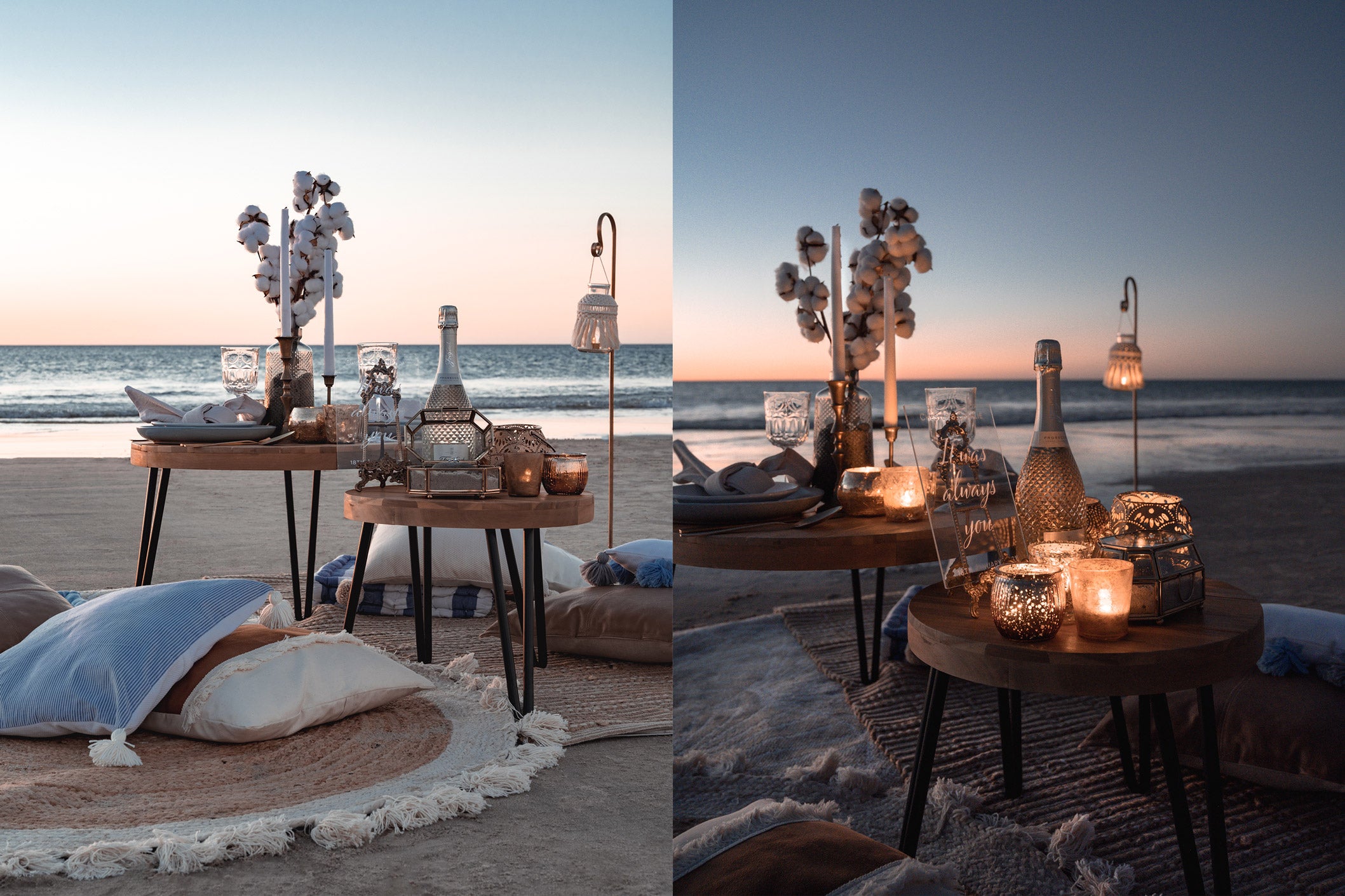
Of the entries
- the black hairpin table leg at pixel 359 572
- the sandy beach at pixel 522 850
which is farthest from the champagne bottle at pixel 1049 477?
the black hairpin table leg at pixel 359 572

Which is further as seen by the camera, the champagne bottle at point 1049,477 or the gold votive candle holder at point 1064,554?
the champagne bottle at point 1049,477

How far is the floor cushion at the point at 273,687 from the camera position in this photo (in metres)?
1.88

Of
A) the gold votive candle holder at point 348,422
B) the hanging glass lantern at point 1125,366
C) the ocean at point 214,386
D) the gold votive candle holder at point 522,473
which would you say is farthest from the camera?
the ocean at point 214,386

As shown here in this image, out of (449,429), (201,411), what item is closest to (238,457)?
(201,411)

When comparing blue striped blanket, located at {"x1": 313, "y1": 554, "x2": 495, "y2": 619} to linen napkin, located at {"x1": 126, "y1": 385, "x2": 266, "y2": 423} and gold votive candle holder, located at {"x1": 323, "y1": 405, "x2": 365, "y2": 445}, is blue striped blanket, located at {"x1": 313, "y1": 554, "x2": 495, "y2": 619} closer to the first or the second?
linen napkin, located at {"x1": 126, "y1": 385, "x2": 266, "y2": 423}

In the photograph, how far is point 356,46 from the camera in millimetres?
8938

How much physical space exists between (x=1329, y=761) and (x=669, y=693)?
1284mm

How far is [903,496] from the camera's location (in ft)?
4.90

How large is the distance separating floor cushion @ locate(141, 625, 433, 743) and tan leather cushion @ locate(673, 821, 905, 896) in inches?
50.6

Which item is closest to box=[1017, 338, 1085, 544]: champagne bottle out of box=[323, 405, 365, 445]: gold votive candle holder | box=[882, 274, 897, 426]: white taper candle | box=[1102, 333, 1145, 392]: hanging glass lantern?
box=[882, 274, 897, 426]: white taper candle

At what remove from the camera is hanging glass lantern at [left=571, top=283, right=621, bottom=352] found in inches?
131

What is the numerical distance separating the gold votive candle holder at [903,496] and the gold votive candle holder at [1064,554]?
247mm

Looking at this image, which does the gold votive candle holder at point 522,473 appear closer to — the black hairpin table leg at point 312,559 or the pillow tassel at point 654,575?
the pillow tassel at point 654,575

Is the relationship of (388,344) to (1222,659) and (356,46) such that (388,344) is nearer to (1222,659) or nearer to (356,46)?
(1222,659)
